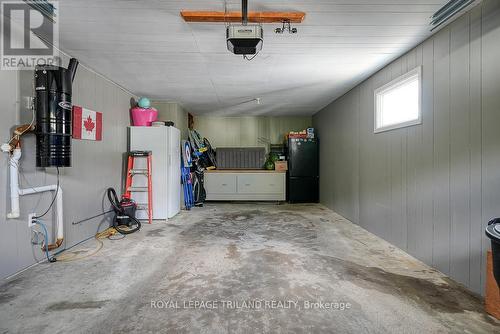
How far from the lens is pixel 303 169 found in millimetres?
6555

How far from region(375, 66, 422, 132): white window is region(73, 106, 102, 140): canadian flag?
4079 mm

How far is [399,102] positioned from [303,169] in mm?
3565

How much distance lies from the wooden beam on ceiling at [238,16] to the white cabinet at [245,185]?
4.71 m

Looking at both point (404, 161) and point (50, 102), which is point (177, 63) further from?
point (404, 161)

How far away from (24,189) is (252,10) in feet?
8.91

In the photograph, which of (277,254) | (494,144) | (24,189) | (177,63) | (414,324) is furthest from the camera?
(177,63)

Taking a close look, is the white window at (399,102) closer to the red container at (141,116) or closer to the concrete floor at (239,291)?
the concrete floor at (239,291)

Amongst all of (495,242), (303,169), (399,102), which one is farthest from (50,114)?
(303,169)

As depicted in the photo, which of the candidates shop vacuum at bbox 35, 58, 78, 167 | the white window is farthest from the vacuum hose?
the white window

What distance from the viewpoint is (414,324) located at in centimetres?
163

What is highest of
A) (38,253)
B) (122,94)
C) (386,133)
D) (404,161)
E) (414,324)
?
(122,94)

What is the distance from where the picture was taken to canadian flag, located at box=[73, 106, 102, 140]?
122 inches

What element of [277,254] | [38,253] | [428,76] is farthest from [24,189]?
[428,76]

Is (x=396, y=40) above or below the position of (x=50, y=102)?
above
